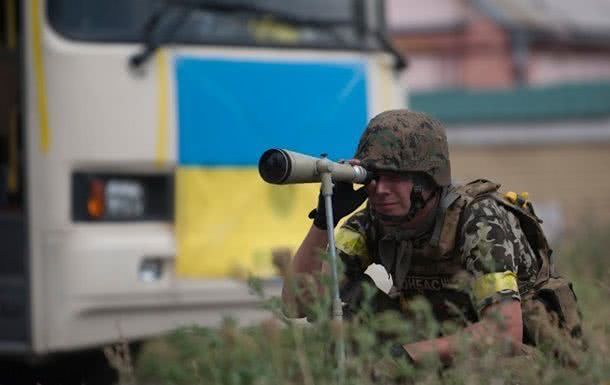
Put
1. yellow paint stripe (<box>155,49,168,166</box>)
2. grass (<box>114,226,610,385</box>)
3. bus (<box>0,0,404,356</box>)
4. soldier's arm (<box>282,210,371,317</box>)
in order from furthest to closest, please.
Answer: yellow paint stripe (<box>155,49,168,166</box>), bus (<box>0,0,404,356</box>), soldier's arm (<box>282,210,371,317</box>), grass (<box>114,226,610,385</box>)

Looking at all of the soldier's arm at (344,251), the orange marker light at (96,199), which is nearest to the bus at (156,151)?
the orange marker light at (96,199)

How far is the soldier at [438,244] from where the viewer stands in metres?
3.46

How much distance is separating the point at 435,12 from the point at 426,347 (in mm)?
23811

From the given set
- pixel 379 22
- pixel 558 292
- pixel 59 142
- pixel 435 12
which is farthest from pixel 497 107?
pixel 558 292

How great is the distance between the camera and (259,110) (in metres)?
5.93

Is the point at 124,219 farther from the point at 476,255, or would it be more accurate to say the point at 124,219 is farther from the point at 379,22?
the point at 476,255

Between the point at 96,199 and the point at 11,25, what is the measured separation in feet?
4.51

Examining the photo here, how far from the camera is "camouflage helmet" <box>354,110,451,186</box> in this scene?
3564 millimetres

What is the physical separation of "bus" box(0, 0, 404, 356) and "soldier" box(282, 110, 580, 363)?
6.62 ft

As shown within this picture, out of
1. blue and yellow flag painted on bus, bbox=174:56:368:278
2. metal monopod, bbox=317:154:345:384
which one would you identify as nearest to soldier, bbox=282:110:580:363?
metal monopod, bbox=317:154:345:384

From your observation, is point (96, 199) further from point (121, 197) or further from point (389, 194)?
point (389, 194)

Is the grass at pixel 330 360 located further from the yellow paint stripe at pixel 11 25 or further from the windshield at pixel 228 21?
the yellow paint stripe at pixel 11 25

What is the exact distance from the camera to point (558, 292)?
12.3 ft

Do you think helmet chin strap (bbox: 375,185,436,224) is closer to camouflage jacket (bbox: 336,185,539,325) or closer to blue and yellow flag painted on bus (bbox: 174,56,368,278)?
camouflage jacket (bbox: 336,185,539,325)
